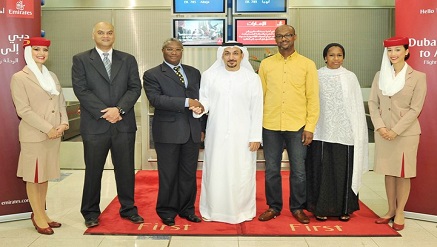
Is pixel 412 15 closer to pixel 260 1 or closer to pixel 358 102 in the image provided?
pixel 358 102

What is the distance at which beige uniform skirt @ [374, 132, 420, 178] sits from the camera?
4.48m

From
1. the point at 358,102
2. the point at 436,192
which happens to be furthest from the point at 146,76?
the point at 436,192

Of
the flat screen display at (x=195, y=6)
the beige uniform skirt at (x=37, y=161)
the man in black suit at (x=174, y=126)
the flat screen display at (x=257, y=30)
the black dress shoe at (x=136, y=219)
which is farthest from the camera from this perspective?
the flat screen display at (x=257, y=30)

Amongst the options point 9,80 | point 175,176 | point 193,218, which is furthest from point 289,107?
point 9,80

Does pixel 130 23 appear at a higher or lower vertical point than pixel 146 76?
higher

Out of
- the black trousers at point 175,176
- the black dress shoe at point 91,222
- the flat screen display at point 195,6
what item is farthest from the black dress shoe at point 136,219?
the flat screen display at point 195,6

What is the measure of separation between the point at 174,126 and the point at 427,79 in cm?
242

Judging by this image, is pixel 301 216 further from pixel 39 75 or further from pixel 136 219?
pixel 39 75

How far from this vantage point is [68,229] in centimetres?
448

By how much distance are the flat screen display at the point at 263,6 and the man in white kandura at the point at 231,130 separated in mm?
2566

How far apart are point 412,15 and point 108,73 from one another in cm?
291

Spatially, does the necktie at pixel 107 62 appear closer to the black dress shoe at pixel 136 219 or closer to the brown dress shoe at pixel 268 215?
the black dress shoe at pixel 136 219

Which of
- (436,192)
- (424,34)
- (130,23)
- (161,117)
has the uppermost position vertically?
(130,23)

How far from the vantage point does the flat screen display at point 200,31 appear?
6934 mm
